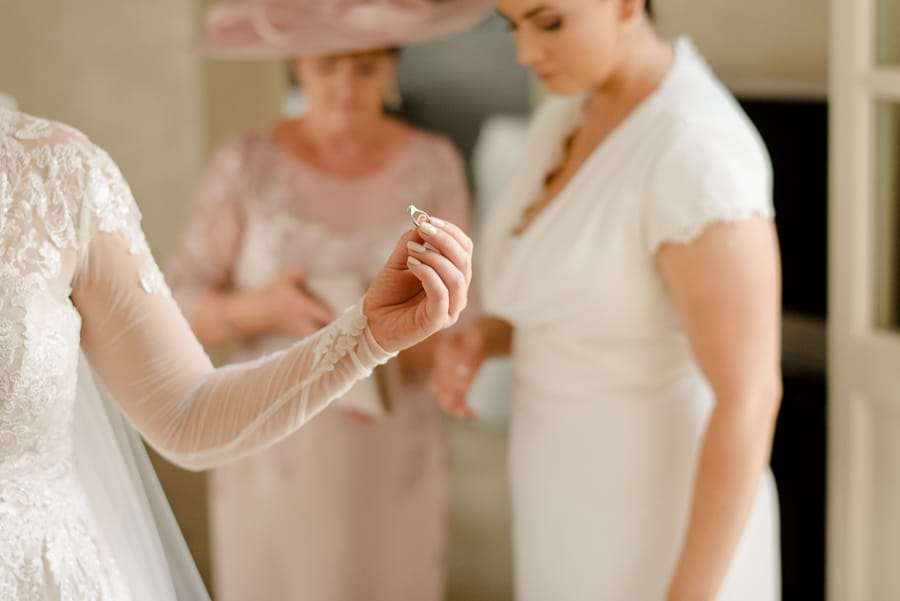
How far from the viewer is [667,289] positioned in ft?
5.06

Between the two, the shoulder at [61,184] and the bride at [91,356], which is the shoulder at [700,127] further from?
the shoulder at [61,184]

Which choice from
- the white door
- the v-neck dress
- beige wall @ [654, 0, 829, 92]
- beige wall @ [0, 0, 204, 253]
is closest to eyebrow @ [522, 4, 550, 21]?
the v-neck dress

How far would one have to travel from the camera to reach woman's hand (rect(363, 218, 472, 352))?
1.03 meters

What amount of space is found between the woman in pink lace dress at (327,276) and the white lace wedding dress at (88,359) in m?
0.92

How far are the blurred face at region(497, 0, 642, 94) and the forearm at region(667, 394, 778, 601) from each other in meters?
0.47

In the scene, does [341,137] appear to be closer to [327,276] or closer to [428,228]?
[327,276]

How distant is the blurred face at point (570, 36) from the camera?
154 cm

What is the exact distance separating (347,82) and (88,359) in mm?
1063

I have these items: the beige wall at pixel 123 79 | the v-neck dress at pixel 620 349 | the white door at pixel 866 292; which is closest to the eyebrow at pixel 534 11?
the v-neck dress at pixel 620 349

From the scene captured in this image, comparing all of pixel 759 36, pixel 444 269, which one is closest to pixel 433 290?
pixel 444 269

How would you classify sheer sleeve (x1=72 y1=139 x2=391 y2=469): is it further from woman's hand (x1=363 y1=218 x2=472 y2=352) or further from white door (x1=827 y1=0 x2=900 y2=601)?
white door (x1=827 y1=0 x2=900 y2=601)

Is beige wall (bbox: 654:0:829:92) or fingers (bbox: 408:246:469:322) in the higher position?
beige wall (bbox: 654:0:829:92)

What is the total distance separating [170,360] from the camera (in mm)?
1168

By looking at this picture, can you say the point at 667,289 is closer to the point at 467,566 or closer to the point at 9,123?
the point at 9,123
